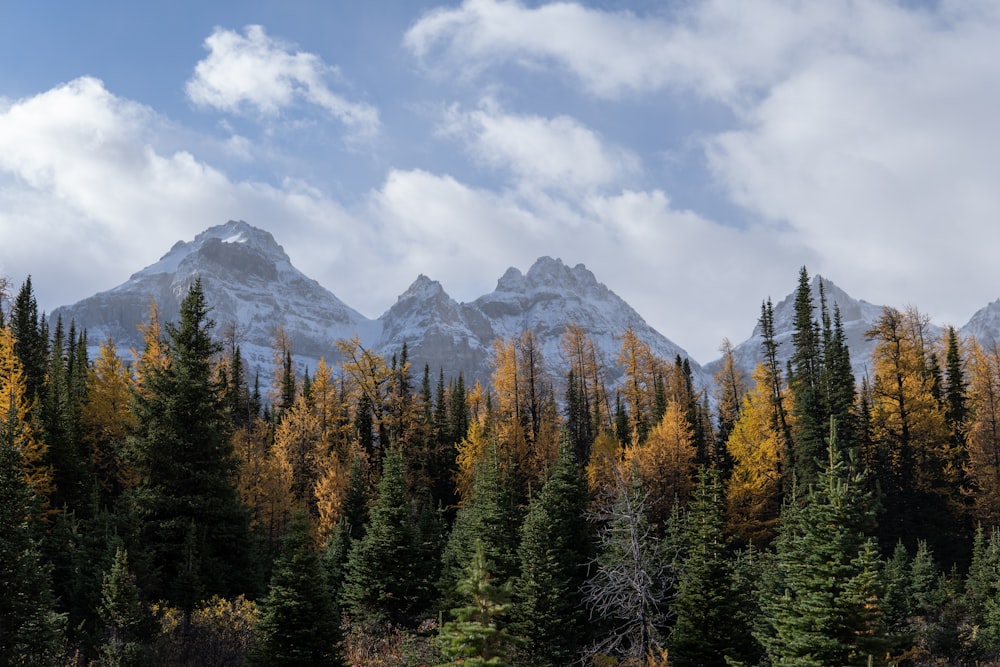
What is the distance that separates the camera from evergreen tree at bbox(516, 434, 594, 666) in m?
23.0

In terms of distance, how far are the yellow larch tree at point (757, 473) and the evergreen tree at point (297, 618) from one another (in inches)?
1325

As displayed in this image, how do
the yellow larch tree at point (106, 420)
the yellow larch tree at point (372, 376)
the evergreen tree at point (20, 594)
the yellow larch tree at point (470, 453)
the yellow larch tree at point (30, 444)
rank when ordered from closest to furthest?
the evergreen tree at point (20, 594) → the yellow larch tree at point (30, 444) → the yellow larch tree at point (106, 420) → the yellow larch tree at point (470, 453) → the yellow larch tree at point (372, 376)

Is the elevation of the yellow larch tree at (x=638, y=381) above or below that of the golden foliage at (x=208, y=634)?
above

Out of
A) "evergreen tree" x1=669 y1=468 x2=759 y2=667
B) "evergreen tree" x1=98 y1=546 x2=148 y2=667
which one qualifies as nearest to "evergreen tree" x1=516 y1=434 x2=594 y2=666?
"evergreen tree" x1=669 y1=468 x2=759 y2=667

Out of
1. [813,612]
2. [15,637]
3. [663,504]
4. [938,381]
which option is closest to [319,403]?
[663,504]

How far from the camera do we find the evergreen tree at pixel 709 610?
70.5 feet

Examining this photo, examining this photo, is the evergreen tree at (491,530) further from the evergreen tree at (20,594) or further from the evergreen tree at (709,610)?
the evergreen tree at (20,594)

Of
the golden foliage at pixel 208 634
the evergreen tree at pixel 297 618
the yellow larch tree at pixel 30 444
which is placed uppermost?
the yellow larch tree at pixel 30 444

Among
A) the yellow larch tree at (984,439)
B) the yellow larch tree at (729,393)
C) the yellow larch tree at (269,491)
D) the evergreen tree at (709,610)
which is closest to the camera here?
the evergreen tree at (709,610)

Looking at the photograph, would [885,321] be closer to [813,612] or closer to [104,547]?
[813,612]

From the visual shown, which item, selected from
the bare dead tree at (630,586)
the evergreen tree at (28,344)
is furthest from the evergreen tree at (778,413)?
the evergreen tree at (28,344)

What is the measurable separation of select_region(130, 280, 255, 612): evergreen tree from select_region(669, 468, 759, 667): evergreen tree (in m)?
15.5

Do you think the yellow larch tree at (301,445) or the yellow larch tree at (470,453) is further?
the yellow larch tree at (470,453)

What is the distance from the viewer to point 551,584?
76.9 ft
